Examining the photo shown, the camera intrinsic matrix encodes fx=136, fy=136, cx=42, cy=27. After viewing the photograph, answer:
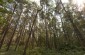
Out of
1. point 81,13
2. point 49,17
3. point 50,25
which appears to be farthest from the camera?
point 50,25

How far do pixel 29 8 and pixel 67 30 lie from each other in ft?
52.5

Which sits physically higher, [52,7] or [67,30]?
[52,7]

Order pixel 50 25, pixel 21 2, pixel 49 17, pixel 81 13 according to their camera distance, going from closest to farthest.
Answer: pixel 21 2 → pixel 81 13 → pixel 49 17 → pixel 50 25

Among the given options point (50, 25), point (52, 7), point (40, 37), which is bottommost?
point (40, 37)

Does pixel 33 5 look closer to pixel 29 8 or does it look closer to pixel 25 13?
pixel 29 8

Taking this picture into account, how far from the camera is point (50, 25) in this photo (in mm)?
39281

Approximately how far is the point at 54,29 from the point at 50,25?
6.26 ft

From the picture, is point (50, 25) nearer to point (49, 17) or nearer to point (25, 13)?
point (49, 17)

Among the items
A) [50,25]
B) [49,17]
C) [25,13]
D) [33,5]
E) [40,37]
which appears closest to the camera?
[33,5]

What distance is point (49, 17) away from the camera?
120ft

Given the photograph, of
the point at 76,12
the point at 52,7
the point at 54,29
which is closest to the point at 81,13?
the point at 76,12

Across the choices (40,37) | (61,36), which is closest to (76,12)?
(61,36)

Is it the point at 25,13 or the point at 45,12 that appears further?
the point at 45,12

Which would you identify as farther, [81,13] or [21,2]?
[81,13]
